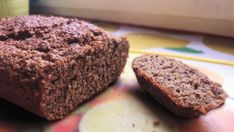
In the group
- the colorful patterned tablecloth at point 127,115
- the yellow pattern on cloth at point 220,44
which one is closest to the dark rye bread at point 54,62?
the colorful patterned tablecloth at point 127,115

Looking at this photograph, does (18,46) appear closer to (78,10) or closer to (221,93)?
(221,93)

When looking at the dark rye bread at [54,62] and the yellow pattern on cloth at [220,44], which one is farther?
the yellow pattern on cloth at [220,44]

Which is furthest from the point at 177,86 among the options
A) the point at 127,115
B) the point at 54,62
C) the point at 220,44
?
the point at 220,44

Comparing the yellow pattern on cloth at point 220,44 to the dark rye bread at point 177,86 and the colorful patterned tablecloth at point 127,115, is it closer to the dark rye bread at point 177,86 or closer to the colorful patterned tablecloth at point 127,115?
the colorful patterned tablecloth at point 127,115

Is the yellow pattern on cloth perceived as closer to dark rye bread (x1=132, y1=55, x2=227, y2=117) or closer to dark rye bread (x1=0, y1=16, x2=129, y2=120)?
dark rye bread (x1=132, y1=55, x2=227, y2=117)

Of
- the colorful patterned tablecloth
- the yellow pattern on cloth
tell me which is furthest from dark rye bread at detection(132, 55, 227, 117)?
the yellow pattern on cloth

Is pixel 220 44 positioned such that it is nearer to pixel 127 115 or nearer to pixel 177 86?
pixel 177 86
